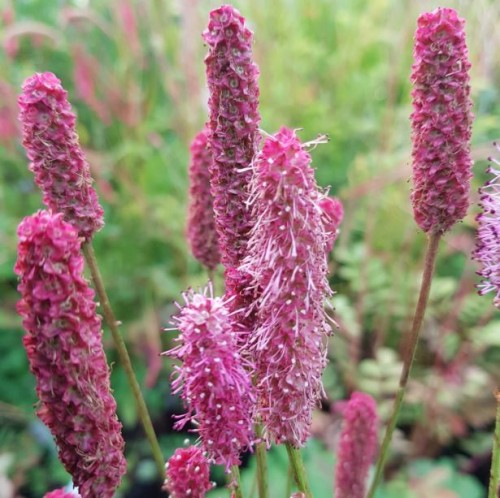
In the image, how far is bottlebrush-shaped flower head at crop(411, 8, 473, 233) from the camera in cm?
69

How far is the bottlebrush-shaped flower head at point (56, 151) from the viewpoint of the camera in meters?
0.69

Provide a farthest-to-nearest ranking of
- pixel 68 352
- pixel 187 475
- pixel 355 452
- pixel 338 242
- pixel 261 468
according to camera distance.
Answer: pixel 338 242 → pixel 355 452 → pixel 261 468 → pixel 187 475 → pixel 68 352

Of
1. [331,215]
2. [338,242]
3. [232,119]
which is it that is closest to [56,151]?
[232,119]

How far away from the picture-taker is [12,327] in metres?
2.24

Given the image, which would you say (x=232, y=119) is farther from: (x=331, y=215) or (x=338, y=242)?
(x=338, y=242)

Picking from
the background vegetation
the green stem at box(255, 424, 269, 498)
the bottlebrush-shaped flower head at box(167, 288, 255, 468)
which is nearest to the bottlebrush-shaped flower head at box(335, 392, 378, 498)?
the green stem at box(255, 424, 269, 498)

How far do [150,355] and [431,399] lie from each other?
813 mm

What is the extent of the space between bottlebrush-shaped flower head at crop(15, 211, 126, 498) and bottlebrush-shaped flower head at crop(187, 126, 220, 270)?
0.35 metres

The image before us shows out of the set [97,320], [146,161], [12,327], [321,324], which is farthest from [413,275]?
[97,320]

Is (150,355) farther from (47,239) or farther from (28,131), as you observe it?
(47,239)

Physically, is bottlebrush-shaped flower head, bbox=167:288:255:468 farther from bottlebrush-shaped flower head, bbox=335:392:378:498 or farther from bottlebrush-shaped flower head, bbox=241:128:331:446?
bottlebrush-shaped flower head, bbox=335:392:378:498

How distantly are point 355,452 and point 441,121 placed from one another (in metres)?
0.45

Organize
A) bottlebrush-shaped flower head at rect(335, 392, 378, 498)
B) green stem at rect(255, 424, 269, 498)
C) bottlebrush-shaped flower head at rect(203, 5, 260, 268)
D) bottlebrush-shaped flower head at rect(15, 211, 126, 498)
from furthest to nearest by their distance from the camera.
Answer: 1. bottlebrush-shaped flower head at rect(335, 392, 378, 498)
2. green stem at rect(255, 424, 269, 498)
3. bottlebrush-shaped flower head at rect(203, 5, 260, 268)
4. bottlebrush-shaped flower head at rect(15, 211, 126, 498)

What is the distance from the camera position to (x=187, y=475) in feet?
2.18
